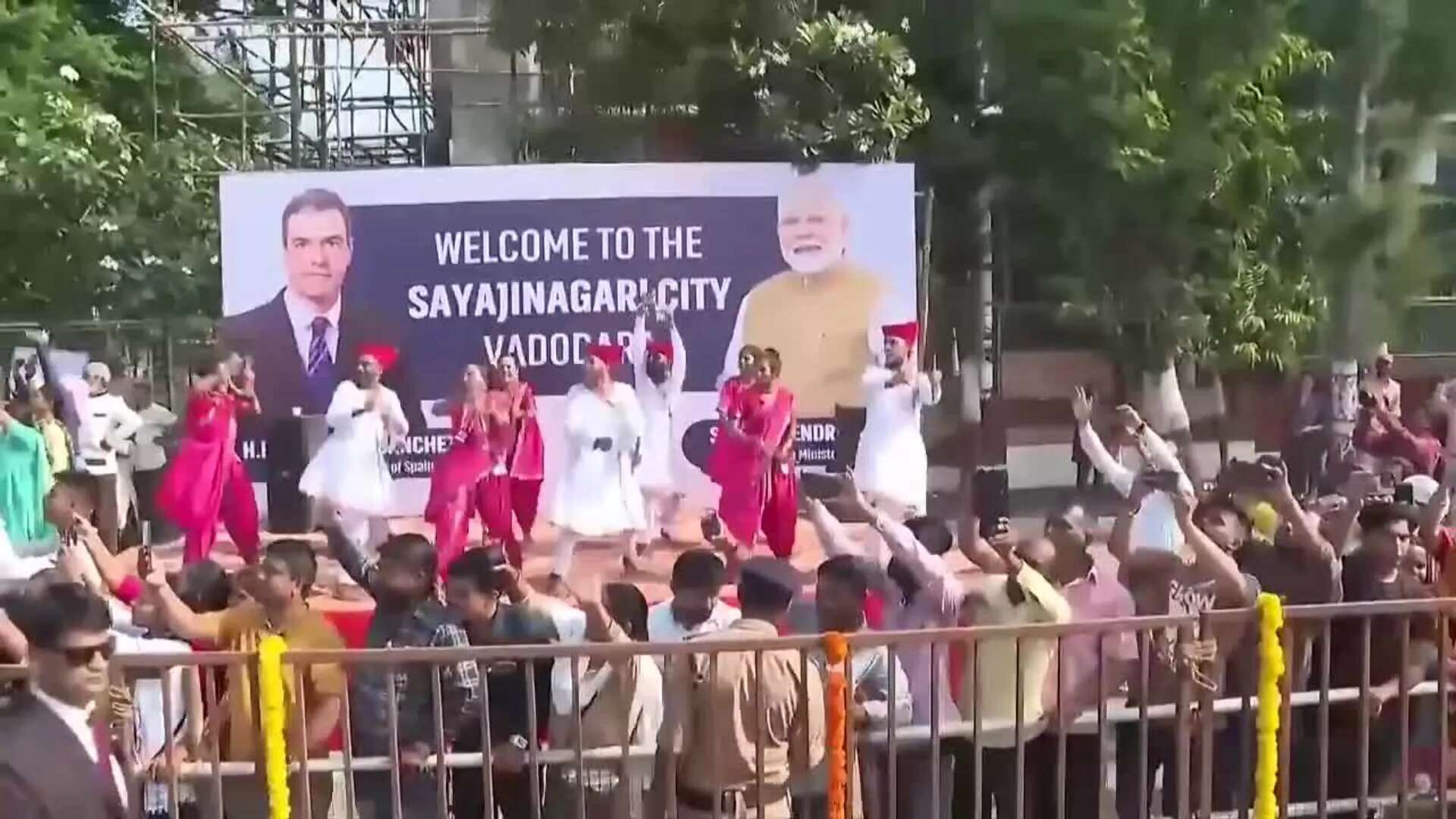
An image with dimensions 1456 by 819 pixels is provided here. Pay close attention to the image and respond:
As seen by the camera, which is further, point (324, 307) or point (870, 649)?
point (324, 307)

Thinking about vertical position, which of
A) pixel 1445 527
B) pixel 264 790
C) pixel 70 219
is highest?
pixel 70 219

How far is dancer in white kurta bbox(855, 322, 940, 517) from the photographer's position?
23.4 feet

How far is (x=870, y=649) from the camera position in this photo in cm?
348

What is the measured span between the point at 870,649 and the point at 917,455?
3.77 m

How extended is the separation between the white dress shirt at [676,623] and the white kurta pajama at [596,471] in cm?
321

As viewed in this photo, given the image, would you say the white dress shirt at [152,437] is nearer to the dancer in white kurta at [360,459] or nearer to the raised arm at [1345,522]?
the dancer in white kurta at [360,459]

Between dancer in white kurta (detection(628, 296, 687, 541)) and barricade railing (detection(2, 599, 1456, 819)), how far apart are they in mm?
3628

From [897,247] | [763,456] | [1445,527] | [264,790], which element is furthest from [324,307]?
[1445,527]

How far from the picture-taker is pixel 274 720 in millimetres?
2873

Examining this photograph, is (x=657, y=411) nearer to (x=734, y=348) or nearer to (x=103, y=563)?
(x=734, y=348)

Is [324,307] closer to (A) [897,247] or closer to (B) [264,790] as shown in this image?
(A) [897,247]

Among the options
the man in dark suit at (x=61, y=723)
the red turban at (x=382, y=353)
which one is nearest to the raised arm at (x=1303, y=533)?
the man in dark suit at (x=61, y=723)

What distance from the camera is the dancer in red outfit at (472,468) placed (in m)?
6.96

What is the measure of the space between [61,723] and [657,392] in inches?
185
